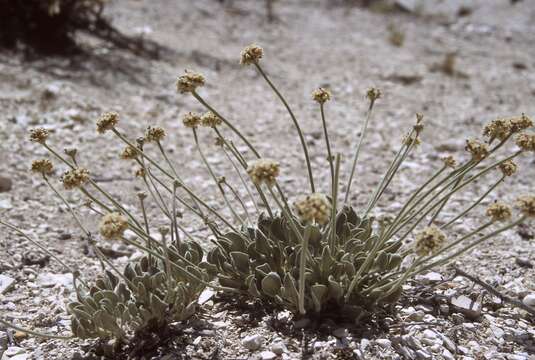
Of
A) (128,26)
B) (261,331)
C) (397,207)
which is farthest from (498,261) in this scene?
(128,26)

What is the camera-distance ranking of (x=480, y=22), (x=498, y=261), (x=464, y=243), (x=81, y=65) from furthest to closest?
1. (x=480, y=22)
2. (x=81, y=65)
3. (x=464, y=243)
4. (x=498, y=261)

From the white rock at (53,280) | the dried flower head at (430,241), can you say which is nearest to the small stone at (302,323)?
the dried flower head at (430,241)

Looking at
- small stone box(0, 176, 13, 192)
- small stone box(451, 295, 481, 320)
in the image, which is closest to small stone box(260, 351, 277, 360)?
small stone box(451, 295, 481, 320)

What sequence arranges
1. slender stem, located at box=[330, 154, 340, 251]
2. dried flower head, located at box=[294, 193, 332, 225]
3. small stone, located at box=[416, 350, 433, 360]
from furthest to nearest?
small stone, located at box=[416, 350, 433, 360] < slender stem, located at box=[330, 154, 340, 251] < dried flower head, located at box=[294, 193, 332, 225]

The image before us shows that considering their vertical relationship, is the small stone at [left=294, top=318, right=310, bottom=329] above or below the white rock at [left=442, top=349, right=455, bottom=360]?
below

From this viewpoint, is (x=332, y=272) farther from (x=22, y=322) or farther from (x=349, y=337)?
(x=22, y=322)

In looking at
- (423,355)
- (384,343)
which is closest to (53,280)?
(384,343)

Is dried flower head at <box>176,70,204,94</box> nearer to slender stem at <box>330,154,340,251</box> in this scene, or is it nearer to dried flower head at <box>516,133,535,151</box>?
slender stem at <box>330,154,340,251</box>
